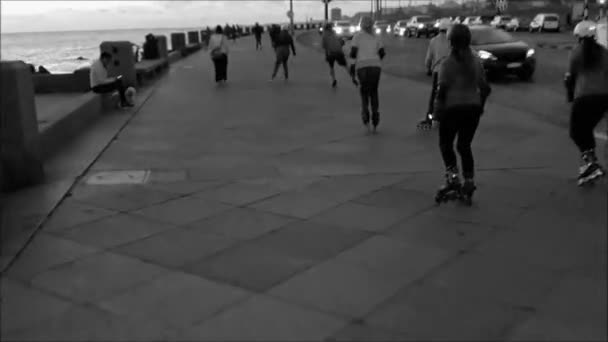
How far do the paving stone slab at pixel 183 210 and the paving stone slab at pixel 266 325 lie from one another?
211 cm

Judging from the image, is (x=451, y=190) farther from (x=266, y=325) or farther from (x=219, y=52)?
(x=219, y=52)

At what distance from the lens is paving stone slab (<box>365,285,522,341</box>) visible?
375 cm

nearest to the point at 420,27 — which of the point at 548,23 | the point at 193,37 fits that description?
the point at 548,23

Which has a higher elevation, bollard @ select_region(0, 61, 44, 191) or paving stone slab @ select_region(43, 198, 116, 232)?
bollard @ select_region(0, 61, 44, 191)

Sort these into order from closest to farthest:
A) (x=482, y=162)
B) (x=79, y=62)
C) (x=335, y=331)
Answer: (x=335, y=331)
(x=482, y=162)
(x=79, y=62)

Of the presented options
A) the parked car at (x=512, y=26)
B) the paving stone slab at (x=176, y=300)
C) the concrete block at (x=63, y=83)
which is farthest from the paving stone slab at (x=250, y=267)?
the parked car at (x=512, y=26)

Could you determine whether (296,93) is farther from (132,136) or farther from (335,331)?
(335,331)

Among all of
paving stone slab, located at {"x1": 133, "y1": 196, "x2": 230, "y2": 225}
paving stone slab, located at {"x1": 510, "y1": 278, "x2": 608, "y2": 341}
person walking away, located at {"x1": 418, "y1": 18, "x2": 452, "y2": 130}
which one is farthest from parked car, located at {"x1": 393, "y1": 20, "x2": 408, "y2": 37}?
paving stone slab, located at {"x1": 510, "y1": 278, "x2": 608, "y2": 341}

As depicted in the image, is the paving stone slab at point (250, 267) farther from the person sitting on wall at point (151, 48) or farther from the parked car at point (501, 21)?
the parked car at point (501, 21)

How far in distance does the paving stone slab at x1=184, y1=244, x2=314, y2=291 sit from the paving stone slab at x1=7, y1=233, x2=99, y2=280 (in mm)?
1025

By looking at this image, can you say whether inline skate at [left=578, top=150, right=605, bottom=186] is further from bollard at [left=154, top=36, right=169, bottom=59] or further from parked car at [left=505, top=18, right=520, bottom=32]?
parked car at [left=505, top=18, right=520, bottom=32]

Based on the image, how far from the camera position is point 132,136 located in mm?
10766

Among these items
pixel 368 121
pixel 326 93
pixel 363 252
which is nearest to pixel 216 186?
pixel 363 252

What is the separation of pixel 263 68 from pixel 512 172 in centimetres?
1921
